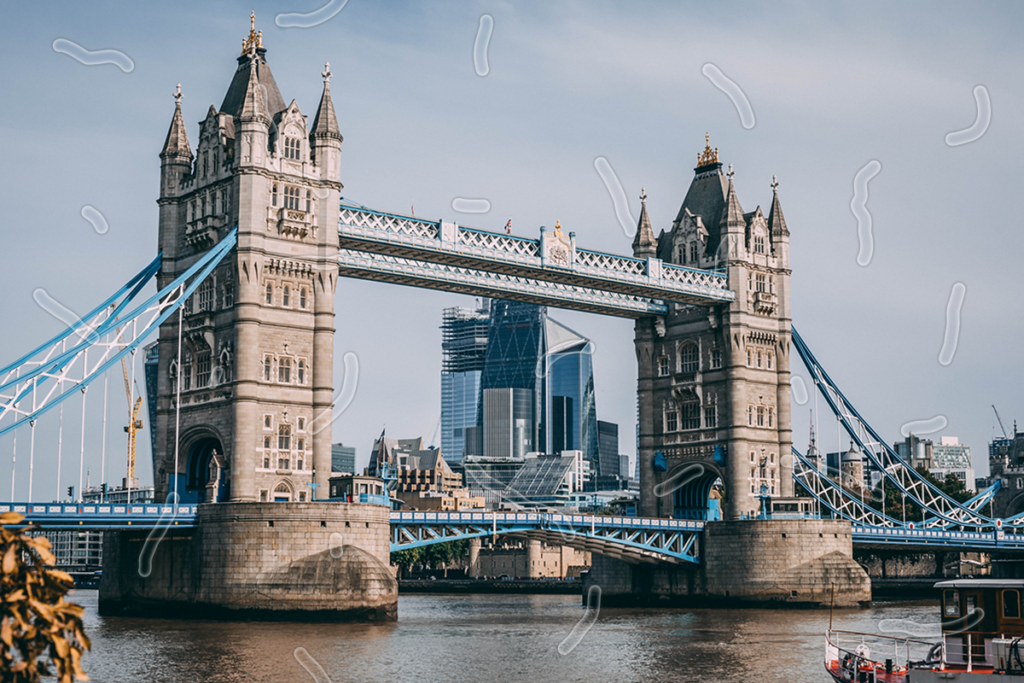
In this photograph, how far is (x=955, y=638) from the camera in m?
32.2

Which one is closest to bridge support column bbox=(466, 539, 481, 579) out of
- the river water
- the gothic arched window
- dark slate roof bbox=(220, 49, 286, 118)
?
the gothic arched window

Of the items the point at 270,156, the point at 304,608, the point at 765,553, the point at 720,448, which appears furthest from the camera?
the point at 720,448

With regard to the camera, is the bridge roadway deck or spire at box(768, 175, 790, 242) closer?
the bridge roadway deck

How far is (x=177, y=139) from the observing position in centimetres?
7538

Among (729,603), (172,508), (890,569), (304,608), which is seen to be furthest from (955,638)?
(890,569)

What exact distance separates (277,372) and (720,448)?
3424cm

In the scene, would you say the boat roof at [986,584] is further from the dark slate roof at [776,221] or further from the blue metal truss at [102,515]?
the dark slate roof at [776,221]

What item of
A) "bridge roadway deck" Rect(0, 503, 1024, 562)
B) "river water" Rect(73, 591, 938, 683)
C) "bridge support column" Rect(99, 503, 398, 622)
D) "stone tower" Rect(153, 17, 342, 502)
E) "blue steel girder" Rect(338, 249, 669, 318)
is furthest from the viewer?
"blue steel girder" Rect(338, 249, 669, 318)

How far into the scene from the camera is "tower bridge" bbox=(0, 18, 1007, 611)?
65.2 metres

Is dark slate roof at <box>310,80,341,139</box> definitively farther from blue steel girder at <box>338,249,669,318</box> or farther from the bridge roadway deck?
the bridge roadway deck

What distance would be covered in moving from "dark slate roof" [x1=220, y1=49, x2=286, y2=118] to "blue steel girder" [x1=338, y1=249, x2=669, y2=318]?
29.6 ft

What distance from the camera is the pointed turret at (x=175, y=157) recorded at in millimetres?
74500

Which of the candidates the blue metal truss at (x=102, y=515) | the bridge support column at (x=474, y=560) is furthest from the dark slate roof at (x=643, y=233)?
the bridge support column at (x=474, y=560)

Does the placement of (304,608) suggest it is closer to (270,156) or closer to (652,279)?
(270,156)
